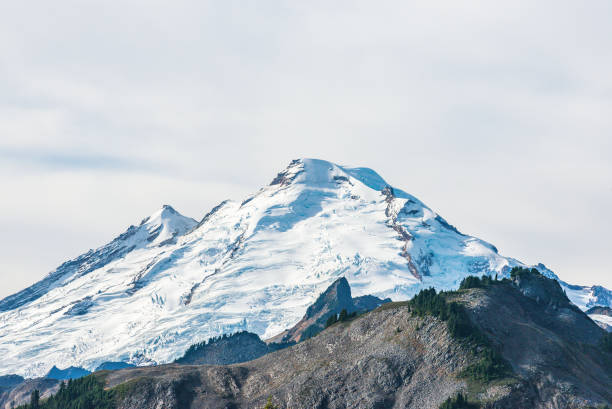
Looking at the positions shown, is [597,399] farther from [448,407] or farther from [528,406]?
[448,407]

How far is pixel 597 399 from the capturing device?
200 m

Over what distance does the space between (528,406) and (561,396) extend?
29.0 feet

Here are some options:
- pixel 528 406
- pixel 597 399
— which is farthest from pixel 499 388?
pixel 597 399

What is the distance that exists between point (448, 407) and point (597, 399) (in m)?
37.3

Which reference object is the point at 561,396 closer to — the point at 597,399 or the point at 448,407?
the point at 597,399

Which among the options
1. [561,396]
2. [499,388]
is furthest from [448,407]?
[561,396]

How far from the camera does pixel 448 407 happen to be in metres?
196

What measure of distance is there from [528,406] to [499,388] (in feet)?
25.8

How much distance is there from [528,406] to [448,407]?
19.5 meters

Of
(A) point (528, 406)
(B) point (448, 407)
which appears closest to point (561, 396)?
(A) point (528, 406)

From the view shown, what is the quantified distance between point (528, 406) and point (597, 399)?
17798 millimetres

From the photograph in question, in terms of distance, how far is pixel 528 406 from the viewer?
19700 cm

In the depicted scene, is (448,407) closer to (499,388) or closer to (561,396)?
(499,388)

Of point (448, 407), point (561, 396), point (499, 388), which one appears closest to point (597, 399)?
point (561, 396)
